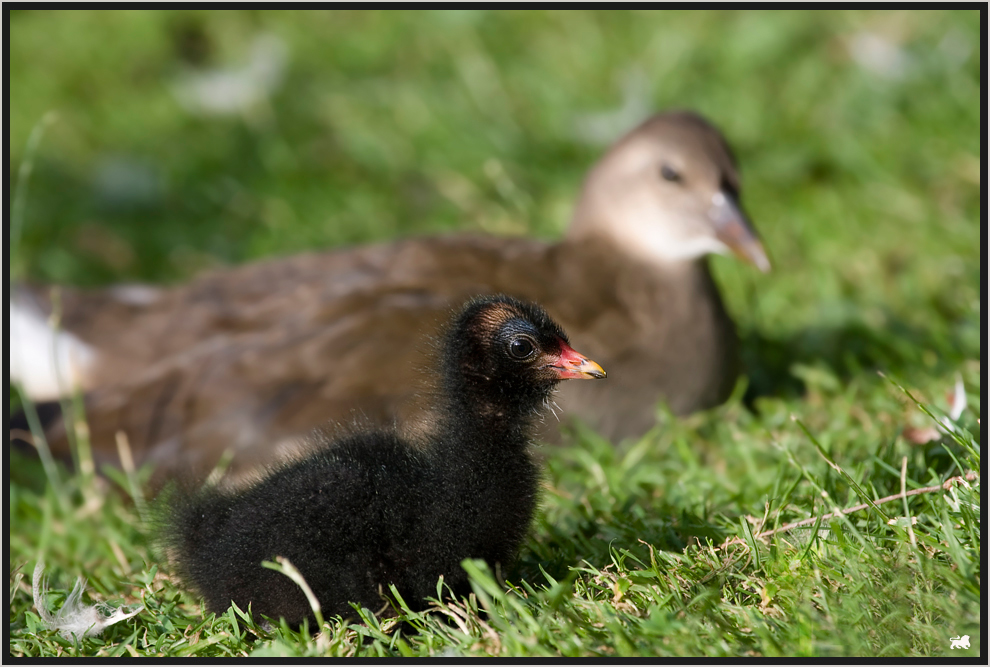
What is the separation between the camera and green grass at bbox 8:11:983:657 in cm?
251

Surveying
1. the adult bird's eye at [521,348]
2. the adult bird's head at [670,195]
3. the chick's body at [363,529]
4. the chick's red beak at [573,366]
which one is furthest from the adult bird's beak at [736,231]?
A: the chick's body at [363,529]

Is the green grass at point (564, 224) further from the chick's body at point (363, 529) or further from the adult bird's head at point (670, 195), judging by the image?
the adult bird's head at point (670, 195)

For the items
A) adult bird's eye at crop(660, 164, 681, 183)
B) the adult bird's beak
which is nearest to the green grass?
the adult bird's beak

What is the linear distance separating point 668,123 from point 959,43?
9.02ft

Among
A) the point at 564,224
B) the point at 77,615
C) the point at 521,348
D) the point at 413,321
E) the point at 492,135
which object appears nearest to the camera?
the point at 521,348

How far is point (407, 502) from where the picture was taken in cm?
252

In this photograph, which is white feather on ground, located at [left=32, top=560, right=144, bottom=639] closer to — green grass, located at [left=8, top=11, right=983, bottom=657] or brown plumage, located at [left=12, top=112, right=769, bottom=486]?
green grass, located at [left=8, top=11, right=983, bottom=657]

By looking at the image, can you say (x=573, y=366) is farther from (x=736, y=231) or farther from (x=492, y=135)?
(x=492, y=135)

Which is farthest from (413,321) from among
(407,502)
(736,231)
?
(407,502)

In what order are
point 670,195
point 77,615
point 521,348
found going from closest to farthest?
1. point 521,348
2. point 77,615
3. point 670,195

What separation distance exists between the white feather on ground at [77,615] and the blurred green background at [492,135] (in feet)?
9.21

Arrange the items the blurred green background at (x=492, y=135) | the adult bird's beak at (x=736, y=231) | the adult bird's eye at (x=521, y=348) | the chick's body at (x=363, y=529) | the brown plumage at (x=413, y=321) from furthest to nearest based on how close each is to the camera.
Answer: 1. the blurred green background at (x=492, y=135)
2. the adult bird's beak at (x=736, y=231)
3. the brown plumage at (x=413, y=321)
4. the adult bird's eye at (x=521, y=348)
5. the chick's body at (x=363, y=529)

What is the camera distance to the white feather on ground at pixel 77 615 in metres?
2.74

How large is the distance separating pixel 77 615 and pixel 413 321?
1.63 metres
